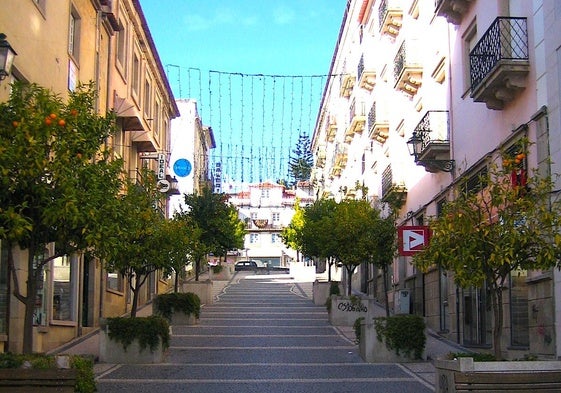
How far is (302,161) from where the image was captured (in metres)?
106

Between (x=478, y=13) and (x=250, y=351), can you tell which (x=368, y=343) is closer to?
(x=250, y=351)

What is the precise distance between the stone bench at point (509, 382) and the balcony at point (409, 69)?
16763mm

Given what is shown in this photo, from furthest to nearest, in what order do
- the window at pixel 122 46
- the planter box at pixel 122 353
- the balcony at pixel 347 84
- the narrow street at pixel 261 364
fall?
the balcony at pixel 347 84 → the window at pixel 122 46 → the planter box at pixel 122 353 → the narrow street at pixel 261 364

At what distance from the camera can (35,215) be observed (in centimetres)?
1084

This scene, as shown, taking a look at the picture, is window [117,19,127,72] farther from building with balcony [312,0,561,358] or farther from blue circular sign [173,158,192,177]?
blue circular sign [173,158,192,177]

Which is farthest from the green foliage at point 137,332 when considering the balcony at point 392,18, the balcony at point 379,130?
the balcony at point 379,130

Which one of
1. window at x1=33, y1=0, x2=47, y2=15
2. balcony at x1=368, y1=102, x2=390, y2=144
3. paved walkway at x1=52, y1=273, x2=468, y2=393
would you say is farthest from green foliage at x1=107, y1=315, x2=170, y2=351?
balcony at x1=368, y1=102, x2=390, y2=144

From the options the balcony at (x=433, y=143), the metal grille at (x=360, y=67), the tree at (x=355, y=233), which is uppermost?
the metal grille at (x=360, y=67)

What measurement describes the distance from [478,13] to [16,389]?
1355 cm

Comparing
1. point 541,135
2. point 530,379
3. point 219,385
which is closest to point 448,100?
point 541,135

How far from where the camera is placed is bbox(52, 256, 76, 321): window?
20266mm

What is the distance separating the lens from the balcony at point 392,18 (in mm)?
29250

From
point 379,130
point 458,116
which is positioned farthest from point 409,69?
point 379,130

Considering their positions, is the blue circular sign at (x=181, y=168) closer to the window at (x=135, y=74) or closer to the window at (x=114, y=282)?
the window at (x=135, y=74)
